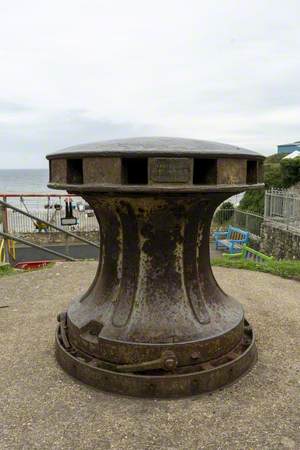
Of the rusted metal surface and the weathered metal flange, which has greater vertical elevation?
the rusted metal surface

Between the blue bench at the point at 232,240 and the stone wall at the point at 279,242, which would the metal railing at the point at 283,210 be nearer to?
the stone wall at the point at 279,242

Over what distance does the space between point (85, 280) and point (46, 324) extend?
146cm

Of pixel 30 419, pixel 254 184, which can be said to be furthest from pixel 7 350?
pixel 254 184

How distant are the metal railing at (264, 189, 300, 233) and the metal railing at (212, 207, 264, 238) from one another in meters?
0.71

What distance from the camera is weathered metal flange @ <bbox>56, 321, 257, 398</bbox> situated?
253 centimetres

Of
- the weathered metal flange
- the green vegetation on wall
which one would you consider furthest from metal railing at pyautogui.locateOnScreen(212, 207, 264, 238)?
the weathered metal flange

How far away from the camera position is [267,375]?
2.77 m

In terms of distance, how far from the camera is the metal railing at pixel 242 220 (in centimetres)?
A: 1559

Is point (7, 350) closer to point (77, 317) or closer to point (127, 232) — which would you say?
point (77, 317)

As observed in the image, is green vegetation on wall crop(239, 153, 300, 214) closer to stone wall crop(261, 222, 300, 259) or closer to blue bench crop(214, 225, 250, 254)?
blue bench crop(214, 225, 250, 254)

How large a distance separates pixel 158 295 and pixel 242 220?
583 inches

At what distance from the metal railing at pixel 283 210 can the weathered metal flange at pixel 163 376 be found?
980 cm

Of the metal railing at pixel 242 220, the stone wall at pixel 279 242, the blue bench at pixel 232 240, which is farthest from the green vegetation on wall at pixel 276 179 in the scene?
the stone wall at pixel 279 242

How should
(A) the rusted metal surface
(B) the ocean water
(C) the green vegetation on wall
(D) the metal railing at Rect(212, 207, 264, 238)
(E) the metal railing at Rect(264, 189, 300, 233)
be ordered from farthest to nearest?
1. (B) the ocean water
2. (C) the green vegetation on wall
3. (D) the metal railing at Rect(212, 207, 264, 238)
4. (E) the metal railing at Rect(264, 189, 300, 233)
5. (A) the rusted metal surface
